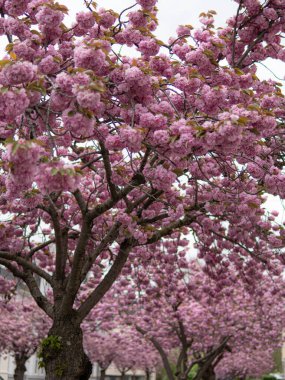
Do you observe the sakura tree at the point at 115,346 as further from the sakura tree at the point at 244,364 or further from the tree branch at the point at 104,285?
the tree branch at the point at 104,285

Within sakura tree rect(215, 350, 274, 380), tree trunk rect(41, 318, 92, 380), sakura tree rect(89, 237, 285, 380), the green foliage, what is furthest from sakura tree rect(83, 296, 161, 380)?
the green foliage

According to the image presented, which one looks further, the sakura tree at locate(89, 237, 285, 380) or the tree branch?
the sakura tree at locate(89, 237, 285, 380)

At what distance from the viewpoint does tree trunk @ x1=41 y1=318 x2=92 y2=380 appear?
8.02 meters

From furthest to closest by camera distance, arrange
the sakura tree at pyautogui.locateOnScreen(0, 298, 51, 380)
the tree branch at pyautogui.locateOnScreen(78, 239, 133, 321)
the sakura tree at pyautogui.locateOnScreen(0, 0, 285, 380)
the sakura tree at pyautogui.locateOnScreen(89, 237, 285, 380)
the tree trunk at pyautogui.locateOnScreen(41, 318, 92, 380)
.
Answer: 1. the sakura tree at pyautogui.locateOnScreen(0, 298, 51, 380)
2. the sakura tree at pyautogui.locateOnScreen(89, 237, 285, 380)
3. the tree branch at pyautogui.locateOnScreen(78, 239, 133, 321)
4. the tree trunk at pyautogui.locateOnScreen(41, 318, 92, 380)
5. the sakura tree at pyautogui.locateOnScreen(0, 0, 285, 380)

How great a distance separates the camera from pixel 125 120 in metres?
5.56

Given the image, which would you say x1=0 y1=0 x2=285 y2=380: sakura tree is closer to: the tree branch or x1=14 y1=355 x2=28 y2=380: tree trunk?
the tree branch

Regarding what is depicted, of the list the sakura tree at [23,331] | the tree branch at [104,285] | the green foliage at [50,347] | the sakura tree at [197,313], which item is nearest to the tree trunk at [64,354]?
the green foliage at [50,347]

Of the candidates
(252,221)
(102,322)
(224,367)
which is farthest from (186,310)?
(224,367)

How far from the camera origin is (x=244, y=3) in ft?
23.6

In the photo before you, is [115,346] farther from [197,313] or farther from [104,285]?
[104,285]

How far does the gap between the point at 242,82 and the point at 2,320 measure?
65.9 ft

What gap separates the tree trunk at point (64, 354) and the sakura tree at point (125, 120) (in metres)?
0.02

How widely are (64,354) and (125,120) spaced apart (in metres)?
4.34

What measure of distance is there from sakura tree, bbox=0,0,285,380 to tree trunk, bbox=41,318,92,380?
17 millimetres
